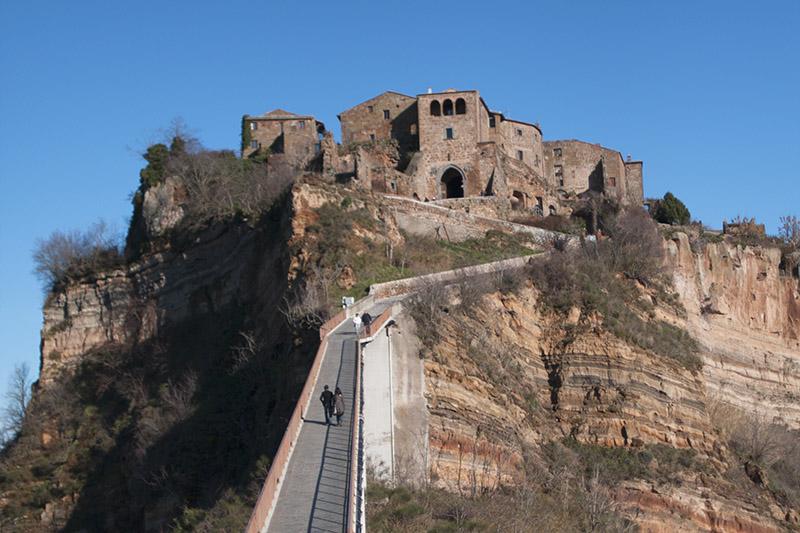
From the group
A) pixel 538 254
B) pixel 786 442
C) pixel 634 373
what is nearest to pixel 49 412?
pixel 538 254

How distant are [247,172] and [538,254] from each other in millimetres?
15074

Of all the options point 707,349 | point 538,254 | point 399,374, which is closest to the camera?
point 399,374

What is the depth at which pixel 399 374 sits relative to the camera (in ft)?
108

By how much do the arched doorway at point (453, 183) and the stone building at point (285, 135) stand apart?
6065 millimetres

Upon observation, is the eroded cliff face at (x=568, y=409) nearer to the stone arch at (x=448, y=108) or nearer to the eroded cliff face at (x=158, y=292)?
the eroded cliff face at (x=158, y=292)

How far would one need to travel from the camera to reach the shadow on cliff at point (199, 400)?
36.0m

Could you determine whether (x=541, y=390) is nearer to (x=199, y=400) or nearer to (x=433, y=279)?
(x=433, y=279)

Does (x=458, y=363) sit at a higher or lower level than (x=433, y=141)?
lower

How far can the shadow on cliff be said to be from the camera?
118 ft

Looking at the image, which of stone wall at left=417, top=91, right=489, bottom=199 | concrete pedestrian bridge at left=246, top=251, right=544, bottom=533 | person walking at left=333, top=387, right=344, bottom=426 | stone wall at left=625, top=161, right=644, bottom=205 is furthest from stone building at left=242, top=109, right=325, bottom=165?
person walking at left=333, top=387, right=344, bottom=426

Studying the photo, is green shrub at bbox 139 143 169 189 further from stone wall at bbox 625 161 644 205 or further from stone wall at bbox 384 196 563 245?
stone wall at bbox 625 161 644 205

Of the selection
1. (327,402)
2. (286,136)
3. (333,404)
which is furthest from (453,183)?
(333,404)

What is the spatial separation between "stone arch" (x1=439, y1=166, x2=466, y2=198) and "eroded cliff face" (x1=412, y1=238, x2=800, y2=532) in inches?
569

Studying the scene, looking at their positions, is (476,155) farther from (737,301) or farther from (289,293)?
(289,293)
